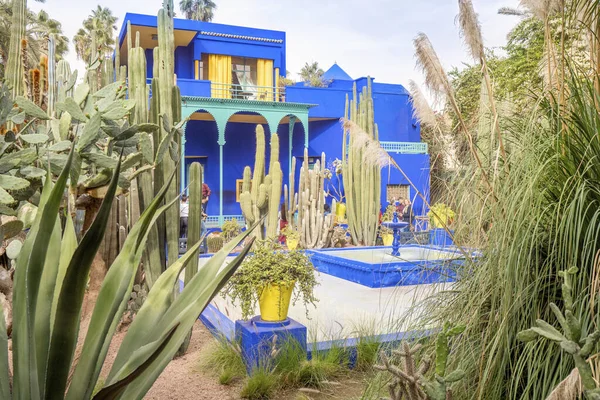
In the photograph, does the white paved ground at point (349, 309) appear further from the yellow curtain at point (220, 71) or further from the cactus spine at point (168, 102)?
the yellow curtain at point (220, 71)

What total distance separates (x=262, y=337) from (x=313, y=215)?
29.1 ft

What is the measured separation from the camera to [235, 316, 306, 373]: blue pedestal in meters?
4.21

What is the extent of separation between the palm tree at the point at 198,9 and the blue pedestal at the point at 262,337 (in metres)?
48.9

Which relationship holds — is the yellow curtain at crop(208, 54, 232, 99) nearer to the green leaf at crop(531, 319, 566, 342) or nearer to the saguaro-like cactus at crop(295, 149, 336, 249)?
the saguaro-like cactus at crop(295, 149, 336, 249)

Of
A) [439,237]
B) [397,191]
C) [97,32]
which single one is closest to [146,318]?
[439,237]

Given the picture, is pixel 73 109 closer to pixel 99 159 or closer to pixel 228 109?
pixel 99 159

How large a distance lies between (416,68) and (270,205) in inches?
325

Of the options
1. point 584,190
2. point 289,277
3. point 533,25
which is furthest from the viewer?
point 533,25

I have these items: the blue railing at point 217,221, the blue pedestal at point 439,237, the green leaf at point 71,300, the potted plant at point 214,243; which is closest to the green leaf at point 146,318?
the green leaf at point 71,300

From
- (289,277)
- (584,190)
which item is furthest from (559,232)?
(289,277)

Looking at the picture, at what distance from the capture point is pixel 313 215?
43.2 ft

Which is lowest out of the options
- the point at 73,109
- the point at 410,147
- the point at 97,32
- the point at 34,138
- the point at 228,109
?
the point at 34,138

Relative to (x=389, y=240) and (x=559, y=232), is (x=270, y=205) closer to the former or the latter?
(x=389, y=240)

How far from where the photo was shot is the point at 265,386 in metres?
3.88
